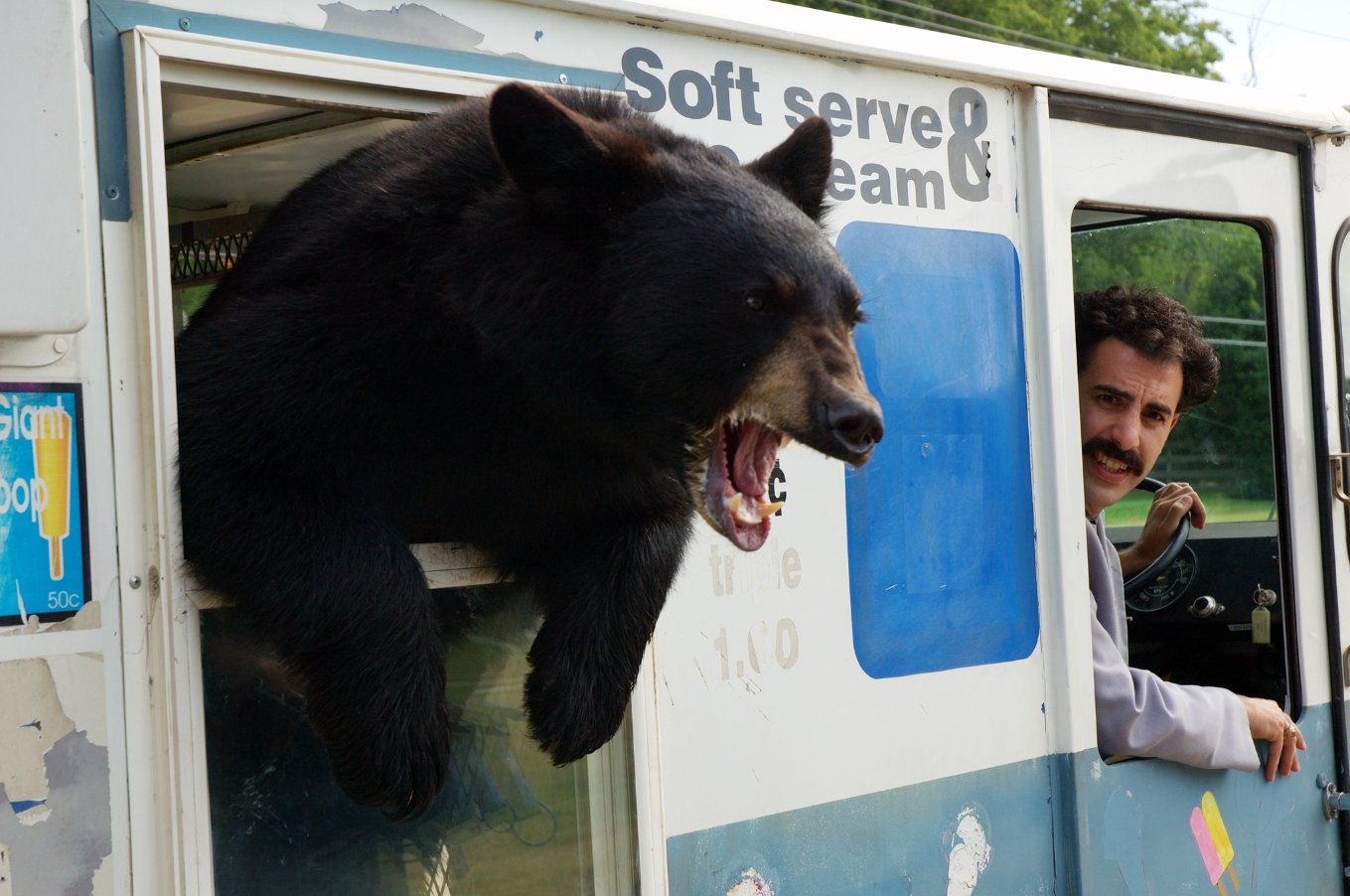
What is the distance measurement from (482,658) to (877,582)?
818 millimetres

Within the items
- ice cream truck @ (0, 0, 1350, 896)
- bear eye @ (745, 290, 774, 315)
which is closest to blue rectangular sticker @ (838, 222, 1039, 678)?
ice cream truck @ (0, 0, 1350, 896)

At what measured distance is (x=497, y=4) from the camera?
7.72 feet

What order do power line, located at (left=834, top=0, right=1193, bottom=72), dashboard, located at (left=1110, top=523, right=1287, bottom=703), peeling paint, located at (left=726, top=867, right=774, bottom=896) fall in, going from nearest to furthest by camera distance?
peeling paint, located at (left=726, top=867, right=774, bottom=896) < dashboard, located at (left=1110, top=523, right=1287, bottom=703) < power line, located at (left=834, top=0, right=1193, bottom=72)

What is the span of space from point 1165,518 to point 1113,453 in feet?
2.61

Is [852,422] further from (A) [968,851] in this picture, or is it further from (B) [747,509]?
(A) [968,851]

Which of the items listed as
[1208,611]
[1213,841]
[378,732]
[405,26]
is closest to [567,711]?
[378,732]

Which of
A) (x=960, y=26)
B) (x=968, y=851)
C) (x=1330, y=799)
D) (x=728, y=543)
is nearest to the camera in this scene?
(x=728, y=543)

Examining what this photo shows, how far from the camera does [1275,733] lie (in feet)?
11.3

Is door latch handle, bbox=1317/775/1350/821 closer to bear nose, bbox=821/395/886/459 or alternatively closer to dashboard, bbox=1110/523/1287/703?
dashboard, bbox=1110/523/1287/703

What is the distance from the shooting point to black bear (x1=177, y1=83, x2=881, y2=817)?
6.39ft

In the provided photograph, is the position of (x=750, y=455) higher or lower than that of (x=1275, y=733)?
higher

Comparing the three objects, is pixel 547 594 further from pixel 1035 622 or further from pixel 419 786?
pixel 1035 622

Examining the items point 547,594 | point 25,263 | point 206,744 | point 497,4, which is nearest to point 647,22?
point 497,4

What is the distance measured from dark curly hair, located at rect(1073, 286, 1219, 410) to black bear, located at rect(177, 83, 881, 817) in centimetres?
185
